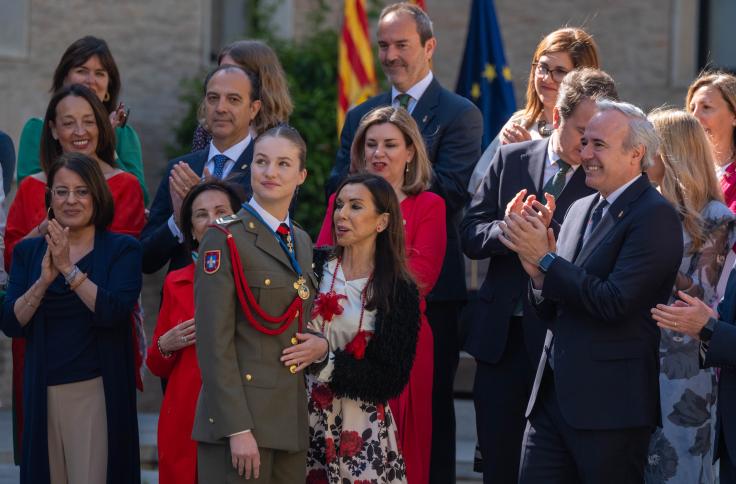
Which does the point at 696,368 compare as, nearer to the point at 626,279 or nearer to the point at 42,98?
the point at 626,279

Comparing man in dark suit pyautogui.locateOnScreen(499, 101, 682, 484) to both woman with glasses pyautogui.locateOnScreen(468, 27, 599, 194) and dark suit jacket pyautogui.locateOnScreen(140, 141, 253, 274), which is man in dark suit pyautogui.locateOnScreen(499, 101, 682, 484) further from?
dark suit jacket pyautogui.locateOnScreen(140, 141, 253, 274)

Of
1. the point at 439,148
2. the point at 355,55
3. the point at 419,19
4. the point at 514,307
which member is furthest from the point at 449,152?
the point at 355,55

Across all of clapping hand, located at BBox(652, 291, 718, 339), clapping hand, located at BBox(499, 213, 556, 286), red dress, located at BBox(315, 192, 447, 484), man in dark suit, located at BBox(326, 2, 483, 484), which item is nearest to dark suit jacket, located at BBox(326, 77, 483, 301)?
man in dark suit, located at BBox(326, 2, 483, 484)

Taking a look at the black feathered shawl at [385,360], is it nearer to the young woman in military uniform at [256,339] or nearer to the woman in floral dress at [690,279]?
the young woman in military uniform at [256,339]

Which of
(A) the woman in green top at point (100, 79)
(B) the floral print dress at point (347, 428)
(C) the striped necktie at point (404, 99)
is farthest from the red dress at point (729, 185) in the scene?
(A) the woman in green top at point (100, 79)

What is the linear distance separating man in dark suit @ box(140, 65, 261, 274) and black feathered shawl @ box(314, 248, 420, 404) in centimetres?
112

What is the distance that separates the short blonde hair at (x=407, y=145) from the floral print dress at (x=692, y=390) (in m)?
1.28

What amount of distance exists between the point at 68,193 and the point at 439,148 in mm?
1858

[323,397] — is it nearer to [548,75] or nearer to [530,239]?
[530,239]

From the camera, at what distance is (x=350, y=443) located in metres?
5.61

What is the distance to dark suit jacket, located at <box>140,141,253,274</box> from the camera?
6301mm

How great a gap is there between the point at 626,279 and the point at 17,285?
2.92 meters

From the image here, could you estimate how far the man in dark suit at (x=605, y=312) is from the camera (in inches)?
198

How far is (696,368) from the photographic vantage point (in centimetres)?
617
